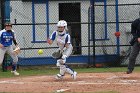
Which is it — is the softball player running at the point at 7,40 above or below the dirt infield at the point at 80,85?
above

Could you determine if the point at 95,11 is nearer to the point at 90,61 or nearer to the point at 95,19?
the point at 95,19

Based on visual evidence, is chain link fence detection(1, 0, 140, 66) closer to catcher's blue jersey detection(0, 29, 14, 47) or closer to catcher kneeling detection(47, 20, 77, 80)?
catcher's blue jersey detection(0, 29, 14, 47)

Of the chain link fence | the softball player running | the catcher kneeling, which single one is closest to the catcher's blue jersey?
the softball player running

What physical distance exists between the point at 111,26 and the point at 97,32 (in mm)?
657

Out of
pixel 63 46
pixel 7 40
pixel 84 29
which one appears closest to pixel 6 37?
pixel 7 40

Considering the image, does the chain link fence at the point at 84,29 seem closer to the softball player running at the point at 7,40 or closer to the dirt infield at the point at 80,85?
the softball player running at the point at 7,40

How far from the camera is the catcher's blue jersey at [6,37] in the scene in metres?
15.9

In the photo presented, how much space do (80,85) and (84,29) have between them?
8.13 metres

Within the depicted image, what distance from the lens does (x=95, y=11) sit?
1948 centimetres

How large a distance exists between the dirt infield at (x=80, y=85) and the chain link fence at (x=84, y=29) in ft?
18.4

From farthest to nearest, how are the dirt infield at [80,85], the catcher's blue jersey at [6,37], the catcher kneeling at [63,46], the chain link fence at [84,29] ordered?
the chain link fence at [84,29], the catcher's blue jersey at [6,37], the catcher kneeling at [63,46], the dirt infield at [80,85]

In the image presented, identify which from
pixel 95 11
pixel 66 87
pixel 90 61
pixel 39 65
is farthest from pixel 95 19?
pixel 66 87

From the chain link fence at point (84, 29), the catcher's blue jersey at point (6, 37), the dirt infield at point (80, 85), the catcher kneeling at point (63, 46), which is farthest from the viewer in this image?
the chain link fence at point (84, 29)

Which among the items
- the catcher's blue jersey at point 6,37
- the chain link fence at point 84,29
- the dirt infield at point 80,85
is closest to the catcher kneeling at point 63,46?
the dirt infield at point 80,85
